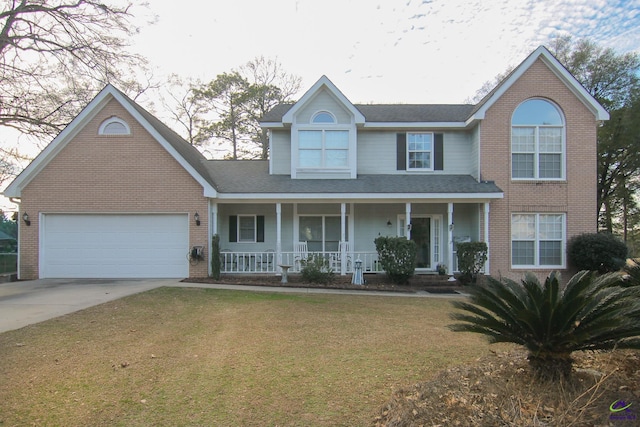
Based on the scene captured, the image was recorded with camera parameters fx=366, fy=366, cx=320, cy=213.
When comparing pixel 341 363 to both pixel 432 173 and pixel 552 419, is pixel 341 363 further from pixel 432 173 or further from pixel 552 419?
pixel 432 173

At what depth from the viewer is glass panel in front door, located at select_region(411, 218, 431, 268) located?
1438cm

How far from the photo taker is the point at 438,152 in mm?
14711

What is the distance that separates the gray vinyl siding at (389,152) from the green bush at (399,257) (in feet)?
12.6

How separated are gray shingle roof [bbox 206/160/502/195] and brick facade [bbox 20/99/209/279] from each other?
157cm

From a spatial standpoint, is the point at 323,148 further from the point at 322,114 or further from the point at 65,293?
the point at 65,293

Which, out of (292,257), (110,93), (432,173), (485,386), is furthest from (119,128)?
(485,386)

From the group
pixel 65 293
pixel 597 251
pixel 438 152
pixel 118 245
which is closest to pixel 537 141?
pixel 438 152

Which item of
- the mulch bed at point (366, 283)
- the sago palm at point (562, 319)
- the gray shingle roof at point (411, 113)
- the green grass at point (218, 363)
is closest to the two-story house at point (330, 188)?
the gray shingle roof at point (411, 113)

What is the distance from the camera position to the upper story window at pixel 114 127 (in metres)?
12.6

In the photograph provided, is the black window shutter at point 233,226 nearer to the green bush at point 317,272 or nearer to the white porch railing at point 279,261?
the white porch railing at point 279,261

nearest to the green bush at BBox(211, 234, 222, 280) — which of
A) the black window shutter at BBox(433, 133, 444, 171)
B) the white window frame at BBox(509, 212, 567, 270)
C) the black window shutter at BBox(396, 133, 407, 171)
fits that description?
the black window shutter at BBox(396, 133, 407, 171)

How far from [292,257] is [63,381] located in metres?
9.91

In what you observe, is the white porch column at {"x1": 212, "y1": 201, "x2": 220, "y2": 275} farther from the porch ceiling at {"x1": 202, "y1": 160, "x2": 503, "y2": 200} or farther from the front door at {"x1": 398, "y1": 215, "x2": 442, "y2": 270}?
Result: the front door at {"x1": 398, "y1": 215, "x2": 442, "y2": 270}

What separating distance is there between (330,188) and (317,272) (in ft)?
10.2
